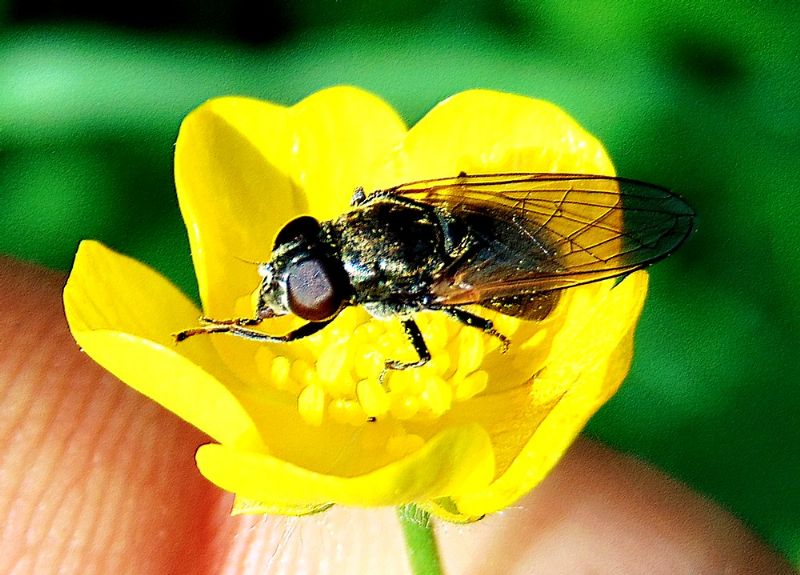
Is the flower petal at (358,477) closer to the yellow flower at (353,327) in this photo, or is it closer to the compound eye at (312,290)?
the yellow flower at (353,327)

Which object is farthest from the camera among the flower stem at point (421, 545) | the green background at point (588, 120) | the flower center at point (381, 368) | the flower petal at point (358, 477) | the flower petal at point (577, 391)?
the green background at point (588, 120)

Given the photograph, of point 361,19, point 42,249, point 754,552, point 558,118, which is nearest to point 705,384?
point 754,552

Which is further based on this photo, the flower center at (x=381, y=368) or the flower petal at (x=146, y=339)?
the flower center at (x=381, y=368)

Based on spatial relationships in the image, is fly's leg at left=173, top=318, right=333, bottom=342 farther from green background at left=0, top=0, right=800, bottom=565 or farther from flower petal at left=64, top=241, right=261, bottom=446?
green background at left=0, top=0, right=800, bottom=565

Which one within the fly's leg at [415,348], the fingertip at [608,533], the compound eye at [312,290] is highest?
the compound eye at [312,290]

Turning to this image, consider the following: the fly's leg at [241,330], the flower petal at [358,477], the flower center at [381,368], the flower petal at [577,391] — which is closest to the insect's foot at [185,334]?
the fly's leg at [241,330]

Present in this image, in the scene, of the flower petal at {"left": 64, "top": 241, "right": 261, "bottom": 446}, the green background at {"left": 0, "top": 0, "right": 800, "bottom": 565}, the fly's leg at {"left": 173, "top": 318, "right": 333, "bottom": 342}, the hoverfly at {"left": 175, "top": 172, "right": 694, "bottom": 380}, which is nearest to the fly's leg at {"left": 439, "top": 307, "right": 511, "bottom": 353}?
the hoverfly at {"left": 175, "top": 172, "right": 694, "bottom": 380}

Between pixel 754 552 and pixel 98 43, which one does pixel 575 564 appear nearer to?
pixel 754 552
